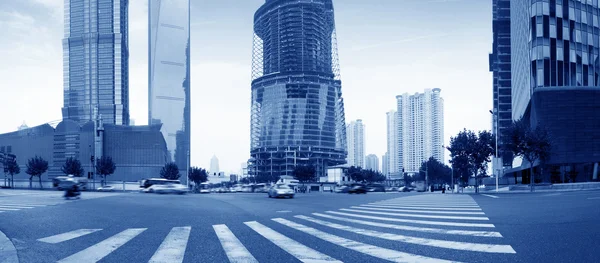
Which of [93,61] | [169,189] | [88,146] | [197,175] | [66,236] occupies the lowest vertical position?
[197,175]

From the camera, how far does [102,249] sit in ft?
25.0

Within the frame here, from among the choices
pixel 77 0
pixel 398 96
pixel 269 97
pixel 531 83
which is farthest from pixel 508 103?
pixel 77 0

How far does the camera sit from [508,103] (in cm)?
11481

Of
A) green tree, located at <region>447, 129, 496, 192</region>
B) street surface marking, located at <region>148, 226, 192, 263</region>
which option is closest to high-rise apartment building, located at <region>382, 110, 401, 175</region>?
green tree, located at <region>447, 129, 496, 192</region>

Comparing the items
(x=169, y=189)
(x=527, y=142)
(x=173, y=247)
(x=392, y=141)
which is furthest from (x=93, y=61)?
(x=173, y=247)

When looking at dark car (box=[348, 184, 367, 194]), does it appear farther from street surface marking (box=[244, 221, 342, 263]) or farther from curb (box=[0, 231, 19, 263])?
curb (box=[0, 231, 19, 263])

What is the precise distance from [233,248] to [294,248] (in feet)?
3.34

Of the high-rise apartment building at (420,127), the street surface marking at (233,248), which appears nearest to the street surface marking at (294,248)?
the street surface marking at (233,248)

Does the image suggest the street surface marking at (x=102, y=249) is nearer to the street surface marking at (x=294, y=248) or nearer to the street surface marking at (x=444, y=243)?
the street surface marking at (x=294, y=248)

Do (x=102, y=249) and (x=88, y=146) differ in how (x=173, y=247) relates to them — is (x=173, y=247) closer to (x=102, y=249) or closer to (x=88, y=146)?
(x=102, y=249)

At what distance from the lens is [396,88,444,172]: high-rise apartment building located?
16775 cm

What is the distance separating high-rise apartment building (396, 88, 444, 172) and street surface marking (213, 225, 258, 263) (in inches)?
6415

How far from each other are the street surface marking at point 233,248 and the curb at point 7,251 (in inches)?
121

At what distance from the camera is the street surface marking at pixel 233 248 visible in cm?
664
